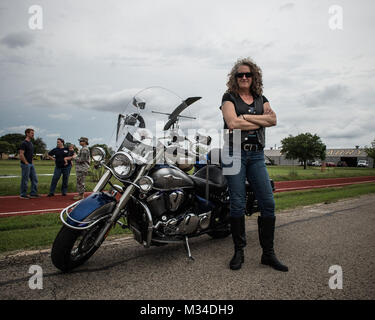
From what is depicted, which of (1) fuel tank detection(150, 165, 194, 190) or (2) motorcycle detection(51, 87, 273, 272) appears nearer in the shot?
(2) motorcycle detection(51, 87, 273, 272)

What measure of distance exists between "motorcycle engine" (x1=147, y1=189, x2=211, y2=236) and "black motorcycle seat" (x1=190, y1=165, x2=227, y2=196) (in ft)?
0.84

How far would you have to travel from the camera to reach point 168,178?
2.88 m

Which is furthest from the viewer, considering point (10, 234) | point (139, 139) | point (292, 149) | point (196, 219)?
point (292, 149)

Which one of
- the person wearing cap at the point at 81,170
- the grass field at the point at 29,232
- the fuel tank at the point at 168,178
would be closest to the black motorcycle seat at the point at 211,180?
the fuel tank at the point at 168,178

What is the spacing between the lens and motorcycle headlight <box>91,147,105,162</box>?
9.13ft

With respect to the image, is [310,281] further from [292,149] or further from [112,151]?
[292,149]

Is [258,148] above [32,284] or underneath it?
above

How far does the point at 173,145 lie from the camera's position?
113 inches

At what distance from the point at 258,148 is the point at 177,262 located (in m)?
1.50

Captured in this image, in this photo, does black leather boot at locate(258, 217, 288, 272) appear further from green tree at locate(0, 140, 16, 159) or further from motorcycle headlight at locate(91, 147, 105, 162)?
green tree at locate(0, 140, 16, 159)

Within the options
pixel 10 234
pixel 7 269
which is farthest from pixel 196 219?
pixel 10 234

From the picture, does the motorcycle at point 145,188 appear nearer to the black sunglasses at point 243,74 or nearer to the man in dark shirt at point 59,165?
the black sunglasses at point 243,74

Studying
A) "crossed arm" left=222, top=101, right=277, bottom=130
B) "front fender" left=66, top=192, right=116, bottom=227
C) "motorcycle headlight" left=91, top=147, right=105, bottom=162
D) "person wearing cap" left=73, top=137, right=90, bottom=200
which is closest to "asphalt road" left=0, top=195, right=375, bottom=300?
"front fender" left=66, top=192, right=116, bottom=227
